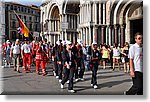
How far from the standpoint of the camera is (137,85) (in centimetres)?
485

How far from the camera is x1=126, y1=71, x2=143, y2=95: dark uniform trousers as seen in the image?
4.81m

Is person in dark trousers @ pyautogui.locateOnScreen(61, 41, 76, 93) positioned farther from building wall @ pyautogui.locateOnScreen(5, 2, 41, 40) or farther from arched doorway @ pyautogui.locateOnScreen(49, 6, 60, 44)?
arched doorway @ pyautogui.locateOnScreen(49, 6, 60, 44)

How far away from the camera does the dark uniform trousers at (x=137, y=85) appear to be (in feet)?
15.8

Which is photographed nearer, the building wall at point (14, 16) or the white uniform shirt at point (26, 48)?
the building wall at point (14, 16)

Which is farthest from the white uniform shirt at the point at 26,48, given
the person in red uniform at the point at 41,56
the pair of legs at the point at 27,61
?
the person in red uniform at the point at 41,56

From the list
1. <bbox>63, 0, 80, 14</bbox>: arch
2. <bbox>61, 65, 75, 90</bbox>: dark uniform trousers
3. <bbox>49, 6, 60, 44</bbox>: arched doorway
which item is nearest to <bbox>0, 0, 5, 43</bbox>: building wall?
<bbox>61, 65, 75, 90</bbox>: dark uniform trousers

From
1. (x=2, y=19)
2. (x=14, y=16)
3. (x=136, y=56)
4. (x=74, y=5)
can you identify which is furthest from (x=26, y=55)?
(x=136, y=56)

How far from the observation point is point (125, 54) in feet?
24.1

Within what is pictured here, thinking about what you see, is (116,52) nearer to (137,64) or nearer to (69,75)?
(69,75)

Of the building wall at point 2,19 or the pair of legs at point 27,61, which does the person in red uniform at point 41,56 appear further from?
the building wall at point 2,19

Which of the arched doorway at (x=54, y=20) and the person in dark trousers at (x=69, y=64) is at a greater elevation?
the arched doorway at (x=54, y=20)

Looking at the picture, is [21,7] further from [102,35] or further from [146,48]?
[102,35]

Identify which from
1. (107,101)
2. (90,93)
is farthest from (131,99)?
(90,93)

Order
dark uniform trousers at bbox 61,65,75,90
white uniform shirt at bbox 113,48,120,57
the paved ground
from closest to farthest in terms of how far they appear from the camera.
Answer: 1. the paved ground
2. dark uniform trousers at bbox 61,65,75,90
3. white uniform shirt at bbox 113,48,120,57
